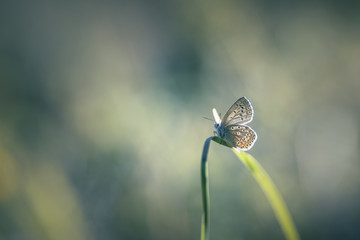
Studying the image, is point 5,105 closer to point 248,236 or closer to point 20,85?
point 20,85

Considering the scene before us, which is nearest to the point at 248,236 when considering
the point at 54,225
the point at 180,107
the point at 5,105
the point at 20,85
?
the point at 180,107

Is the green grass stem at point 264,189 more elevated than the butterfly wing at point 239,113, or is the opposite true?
the butterfly wing at point 239,113

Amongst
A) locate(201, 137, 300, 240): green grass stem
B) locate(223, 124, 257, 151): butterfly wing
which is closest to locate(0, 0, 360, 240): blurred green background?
locate(223, 124, 257, 151): butterfly wing

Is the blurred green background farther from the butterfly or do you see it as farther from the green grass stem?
the green grass stem

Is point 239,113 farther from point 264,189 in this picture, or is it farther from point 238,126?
point 264,189

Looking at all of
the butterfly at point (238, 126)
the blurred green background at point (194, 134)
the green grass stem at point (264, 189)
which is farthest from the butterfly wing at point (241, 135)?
the blurred green background at point (194, 134)

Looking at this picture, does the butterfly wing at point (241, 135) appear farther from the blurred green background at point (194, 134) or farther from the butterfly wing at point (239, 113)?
the blurred green background at point (194, 134)
